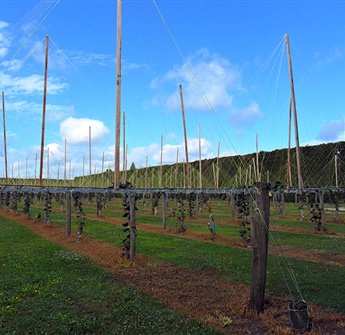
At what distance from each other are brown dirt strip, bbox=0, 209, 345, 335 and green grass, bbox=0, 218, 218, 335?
1.45ft

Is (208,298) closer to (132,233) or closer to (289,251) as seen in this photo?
(132,233)

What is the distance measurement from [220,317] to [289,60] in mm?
20998

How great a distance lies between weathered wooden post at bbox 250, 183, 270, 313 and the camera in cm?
767

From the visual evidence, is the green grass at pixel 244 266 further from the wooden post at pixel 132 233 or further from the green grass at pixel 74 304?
the green grass at pixel 74 304

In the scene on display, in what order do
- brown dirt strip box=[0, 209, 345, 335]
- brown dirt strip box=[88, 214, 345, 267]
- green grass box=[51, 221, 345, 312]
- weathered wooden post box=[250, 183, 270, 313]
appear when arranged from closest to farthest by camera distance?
brown dirt strip box=[0, 209, 345, 335] < weathered wooden post box=[250, 183, 270, 313] < green grass box=[51, 221, 345, 312] < brown dirt strip box=[88, 214, 345, 267]

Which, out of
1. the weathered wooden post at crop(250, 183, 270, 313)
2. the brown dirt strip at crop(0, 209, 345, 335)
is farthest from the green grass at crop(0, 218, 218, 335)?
the weathered wooden post at crop(250, 183, 270, 313)

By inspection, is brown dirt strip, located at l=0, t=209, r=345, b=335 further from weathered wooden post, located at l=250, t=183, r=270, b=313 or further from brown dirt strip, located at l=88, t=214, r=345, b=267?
brown dirt strip, located at l=88, t=214, r=345, b=267

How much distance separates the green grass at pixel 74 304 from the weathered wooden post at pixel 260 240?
167 cm

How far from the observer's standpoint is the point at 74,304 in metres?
8.00

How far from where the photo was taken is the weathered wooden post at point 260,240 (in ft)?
25.2

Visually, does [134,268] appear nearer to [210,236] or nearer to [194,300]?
[194,300]

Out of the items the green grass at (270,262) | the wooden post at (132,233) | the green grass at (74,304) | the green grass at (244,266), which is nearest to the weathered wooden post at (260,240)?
the green grass at (244,266)

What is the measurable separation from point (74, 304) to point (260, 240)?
14.7 ft

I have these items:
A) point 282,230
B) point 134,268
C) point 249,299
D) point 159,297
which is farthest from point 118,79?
point 282,230
